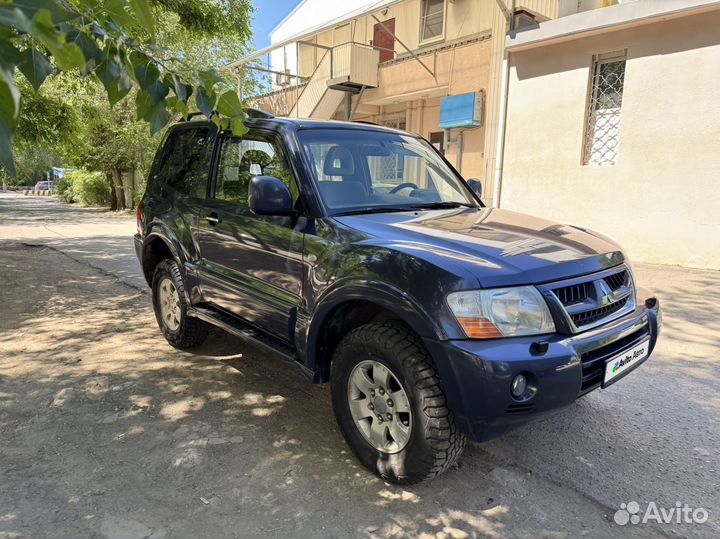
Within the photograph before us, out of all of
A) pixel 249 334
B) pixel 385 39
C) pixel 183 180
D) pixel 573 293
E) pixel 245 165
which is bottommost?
pixel 249 334

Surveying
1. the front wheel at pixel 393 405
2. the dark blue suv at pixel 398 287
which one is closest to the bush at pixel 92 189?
the dark blue suv at pixel 398 287

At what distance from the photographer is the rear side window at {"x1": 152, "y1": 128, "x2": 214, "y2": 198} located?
161 inches

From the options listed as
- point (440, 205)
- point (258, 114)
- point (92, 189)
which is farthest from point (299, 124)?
point (92, 189)

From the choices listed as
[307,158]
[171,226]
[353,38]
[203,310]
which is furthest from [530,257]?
[353,38]

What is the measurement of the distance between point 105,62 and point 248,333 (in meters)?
1.94

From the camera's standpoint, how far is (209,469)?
2.83 m

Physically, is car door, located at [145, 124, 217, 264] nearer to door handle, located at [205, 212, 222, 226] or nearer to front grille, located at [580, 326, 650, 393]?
door handle, located at [205, 212, 222, 226]

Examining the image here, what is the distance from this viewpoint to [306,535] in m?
2.34

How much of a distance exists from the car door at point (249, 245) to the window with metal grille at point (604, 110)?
7146 mm

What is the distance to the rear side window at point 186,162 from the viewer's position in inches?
161

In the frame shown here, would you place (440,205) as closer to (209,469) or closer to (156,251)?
(209,469)

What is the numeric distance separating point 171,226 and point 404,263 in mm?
2621

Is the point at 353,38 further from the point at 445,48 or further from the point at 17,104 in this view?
the point at 17,104

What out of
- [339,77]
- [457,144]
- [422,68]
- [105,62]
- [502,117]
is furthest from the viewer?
[339,77]
